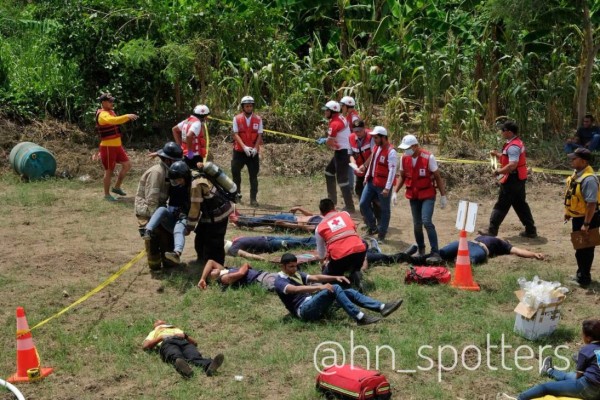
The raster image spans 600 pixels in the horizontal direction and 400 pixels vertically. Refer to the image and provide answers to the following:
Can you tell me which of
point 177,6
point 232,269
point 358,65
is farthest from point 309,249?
point 177,6

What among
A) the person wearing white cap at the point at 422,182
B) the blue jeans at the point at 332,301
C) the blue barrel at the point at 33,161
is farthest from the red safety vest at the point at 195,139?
the blue jeans at the point at 332,301

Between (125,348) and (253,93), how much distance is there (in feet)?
41.4

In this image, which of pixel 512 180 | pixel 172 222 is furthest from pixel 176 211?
pixel 512 180

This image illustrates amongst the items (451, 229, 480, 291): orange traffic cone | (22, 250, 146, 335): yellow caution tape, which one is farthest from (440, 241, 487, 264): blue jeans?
(22, 250, 146, 335): yellow caution tape

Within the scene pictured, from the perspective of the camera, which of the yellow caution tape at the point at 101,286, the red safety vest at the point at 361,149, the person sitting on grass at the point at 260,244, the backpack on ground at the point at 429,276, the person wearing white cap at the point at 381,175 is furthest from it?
the red safety vest at the point at 361,149

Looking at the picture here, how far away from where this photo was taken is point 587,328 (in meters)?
7.64

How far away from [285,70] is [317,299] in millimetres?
12339

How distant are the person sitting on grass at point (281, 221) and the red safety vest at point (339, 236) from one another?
2.82m

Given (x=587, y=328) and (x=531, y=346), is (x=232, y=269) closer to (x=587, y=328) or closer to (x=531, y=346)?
(x=531, y=346)

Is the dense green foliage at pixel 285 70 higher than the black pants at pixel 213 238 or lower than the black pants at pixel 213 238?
higher

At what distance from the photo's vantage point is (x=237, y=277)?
36.2 feet

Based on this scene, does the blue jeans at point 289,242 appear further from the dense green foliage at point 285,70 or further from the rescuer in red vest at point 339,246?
the dense green foliage at point 285,70

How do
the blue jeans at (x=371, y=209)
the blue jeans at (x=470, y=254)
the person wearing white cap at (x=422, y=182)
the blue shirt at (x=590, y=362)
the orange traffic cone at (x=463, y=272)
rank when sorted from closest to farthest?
the blue shirt at (x=590, y=362)
the orange traffic cone at (x=463, y=272)
the blue jeans at (x=470, y=254)
the person wearing white cap at (x=422, y=182)
the blue jeans at (x=371, y=209)

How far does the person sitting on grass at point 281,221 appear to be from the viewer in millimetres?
13688
